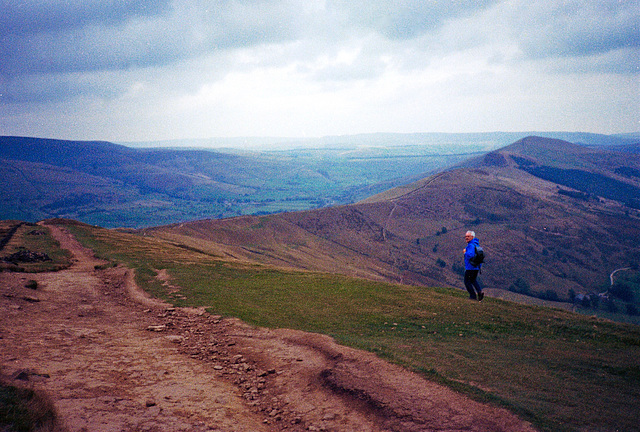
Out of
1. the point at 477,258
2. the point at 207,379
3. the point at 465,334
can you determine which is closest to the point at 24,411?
the point at 207,379

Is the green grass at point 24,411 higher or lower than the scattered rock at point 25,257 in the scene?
higher

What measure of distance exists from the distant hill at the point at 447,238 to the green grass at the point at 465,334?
51.4 meters

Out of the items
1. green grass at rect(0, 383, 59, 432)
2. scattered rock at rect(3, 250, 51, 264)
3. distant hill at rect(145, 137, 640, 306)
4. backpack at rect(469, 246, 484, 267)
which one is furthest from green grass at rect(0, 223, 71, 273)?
backpack at rect(469, 246, 484, 267)

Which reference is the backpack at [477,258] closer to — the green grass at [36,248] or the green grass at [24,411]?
the green grass at [24,411]

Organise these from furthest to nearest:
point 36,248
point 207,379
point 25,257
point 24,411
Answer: point 36,248, point 25,257, point 207,379, point 24,411

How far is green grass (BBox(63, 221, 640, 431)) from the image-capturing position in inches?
394

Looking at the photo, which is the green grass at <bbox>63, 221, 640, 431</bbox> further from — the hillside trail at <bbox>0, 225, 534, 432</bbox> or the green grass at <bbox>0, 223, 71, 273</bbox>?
the green grass at <bbox>0, 223, 71, 273</bbox>

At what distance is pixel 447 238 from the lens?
14600 centimetres

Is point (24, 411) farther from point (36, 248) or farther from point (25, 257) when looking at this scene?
point (36, 248)

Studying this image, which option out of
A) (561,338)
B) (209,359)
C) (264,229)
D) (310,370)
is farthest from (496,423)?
(264,229)

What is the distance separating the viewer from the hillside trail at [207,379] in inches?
344

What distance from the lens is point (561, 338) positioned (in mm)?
17156

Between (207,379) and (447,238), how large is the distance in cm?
14509

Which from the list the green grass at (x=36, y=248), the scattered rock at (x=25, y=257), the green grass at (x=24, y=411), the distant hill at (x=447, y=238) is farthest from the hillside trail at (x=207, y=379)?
the distant hill at (x=447, y=238)
